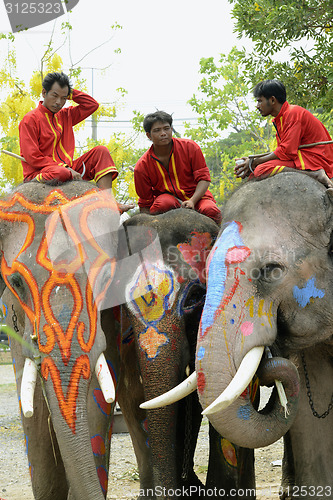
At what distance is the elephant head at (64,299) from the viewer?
11.6ft

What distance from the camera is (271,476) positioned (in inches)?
243

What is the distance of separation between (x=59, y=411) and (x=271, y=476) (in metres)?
3.26

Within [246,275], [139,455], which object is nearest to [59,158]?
[246,275]

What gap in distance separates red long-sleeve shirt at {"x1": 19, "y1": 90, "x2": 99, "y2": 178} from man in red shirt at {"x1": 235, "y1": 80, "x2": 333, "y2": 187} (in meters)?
1.28

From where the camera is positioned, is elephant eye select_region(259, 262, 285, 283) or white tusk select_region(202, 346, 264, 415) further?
elephant eye select_region(259, 262, 285, 283)

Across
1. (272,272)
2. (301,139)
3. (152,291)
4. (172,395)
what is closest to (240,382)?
(172,395)

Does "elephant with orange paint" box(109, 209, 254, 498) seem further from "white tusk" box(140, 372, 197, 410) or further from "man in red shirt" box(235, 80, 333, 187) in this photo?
"man in red shirt" box(235, 80, 333, 187)

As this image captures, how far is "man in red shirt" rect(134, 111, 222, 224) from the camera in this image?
4961 mm

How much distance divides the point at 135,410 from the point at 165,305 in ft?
4.03

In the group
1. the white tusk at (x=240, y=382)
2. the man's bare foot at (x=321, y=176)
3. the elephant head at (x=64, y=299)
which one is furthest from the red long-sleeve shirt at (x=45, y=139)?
the white tusk at (x=240, y=382)

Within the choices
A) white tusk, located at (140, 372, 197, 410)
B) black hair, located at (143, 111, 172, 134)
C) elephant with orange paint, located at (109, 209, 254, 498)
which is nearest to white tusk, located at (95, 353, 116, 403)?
white tusk, located at (140, 372, 197, 410)

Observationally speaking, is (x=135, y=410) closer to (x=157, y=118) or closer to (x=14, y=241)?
(x=14, y=241)

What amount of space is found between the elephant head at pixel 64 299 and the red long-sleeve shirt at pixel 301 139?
122cm

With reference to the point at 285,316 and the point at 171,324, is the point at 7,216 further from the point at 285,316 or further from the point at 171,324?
the point at 285,316
